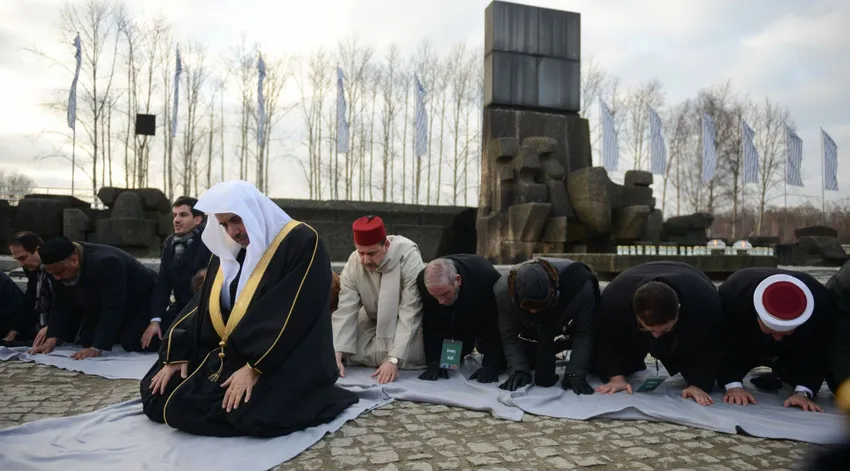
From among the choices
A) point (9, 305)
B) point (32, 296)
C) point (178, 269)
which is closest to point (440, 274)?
point (178, 269)

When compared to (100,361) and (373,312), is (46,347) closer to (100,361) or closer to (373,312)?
(100,361)

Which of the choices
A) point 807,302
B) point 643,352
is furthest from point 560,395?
point 807,302

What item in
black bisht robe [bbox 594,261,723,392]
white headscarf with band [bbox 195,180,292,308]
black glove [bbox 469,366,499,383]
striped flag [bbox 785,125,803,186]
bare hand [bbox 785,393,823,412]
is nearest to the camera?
white headscarf with band [bbox 195,180,292,308]

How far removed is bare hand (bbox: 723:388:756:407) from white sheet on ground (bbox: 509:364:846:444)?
0.18 ft

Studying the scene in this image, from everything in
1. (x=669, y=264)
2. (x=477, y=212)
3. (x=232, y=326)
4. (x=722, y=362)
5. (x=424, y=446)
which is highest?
(x=477, y=212)

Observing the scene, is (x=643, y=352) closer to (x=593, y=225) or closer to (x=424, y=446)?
(x=424, y=446)

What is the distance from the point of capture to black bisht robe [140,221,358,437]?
10.1 ft

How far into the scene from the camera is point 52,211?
11.6 meters

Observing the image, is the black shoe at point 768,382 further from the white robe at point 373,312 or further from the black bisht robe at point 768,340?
the white robe at point 373,312

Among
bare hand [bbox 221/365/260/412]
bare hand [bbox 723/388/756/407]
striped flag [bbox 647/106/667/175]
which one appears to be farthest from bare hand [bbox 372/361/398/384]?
striped flag [bbox 647/106/667/175]

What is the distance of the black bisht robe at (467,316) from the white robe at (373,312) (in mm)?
94

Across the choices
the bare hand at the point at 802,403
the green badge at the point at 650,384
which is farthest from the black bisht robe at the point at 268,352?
the bare hand at the point at 802,403

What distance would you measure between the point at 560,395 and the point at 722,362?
3.56 feet

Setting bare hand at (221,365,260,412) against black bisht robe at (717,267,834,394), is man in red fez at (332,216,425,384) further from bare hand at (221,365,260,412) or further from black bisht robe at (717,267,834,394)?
black bisht robe at (717,267,834,394)
